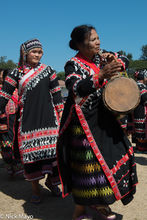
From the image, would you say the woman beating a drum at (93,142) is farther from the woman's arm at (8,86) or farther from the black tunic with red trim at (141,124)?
the black tunic with red trim at (141,124)

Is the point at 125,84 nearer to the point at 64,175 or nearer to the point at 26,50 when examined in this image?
the point at 64,175

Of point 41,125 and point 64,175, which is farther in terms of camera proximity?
point 41,125

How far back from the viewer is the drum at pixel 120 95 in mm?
2588

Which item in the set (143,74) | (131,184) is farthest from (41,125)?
(143,74)

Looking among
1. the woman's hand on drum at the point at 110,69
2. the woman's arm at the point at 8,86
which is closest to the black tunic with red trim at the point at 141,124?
the woman's arm at the point at 8,86

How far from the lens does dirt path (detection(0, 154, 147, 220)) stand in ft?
11.0

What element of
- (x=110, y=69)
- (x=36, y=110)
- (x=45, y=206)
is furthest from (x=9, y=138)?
(x=110, y=69)

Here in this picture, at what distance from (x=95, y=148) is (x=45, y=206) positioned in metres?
1.39

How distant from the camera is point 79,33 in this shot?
294 centimetres

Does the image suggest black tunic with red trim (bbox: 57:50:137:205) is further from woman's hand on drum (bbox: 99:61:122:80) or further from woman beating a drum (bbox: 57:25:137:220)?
woman's hand on drum (bbox: 99:61:122:80)

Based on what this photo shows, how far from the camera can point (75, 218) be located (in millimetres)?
3055

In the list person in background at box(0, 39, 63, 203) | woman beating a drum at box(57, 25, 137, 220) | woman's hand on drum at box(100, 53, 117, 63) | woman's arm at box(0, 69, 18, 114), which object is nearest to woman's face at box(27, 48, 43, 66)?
person in background at box(0, 39, 63, 203)

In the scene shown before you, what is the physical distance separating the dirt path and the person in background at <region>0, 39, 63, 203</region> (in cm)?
20

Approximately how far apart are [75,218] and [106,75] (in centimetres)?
154
